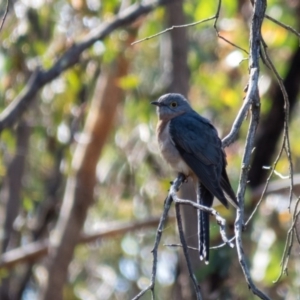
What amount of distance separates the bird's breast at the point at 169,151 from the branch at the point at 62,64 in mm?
1489

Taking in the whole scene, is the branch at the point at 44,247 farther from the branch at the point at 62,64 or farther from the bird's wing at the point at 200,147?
the bird's wing at the point at 200,147

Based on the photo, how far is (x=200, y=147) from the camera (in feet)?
18.3

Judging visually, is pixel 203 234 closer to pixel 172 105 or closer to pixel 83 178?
pixel 172 105

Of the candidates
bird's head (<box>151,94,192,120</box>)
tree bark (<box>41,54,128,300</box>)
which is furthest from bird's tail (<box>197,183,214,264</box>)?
tree bark (<box>41,54,128,300</box>)

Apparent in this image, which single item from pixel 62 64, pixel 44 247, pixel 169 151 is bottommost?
pixel 44 247

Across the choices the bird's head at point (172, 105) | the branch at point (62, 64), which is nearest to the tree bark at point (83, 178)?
the branch at point (62, 64)

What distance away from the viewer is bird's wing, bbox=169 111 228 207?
5195 mm

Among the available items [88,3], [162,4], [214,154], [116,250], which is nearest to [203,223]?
[214,154]

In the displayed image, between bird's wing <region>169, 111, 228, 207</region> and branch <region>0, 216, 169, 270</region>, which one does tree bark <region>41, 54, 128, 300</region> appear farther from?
bird's wing <region>169, 111, 228, 207</region>

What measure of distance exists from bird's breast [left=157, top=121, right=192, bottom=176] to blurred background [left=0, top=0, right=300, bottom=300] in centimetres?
155

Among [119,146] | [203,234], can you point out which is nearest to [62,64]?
[203,234]

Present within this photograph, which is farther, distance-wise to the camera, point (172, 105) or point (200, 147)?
point (172, 105)

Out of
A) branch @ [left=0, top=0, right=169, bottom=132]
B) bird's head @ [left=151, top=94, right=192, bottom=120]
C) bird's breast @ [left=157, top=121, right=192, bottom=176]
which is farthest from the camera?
branch @ [left=0, top=0, right=169, bottom=132]

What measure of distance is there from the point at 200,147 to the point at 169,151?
299 mm
